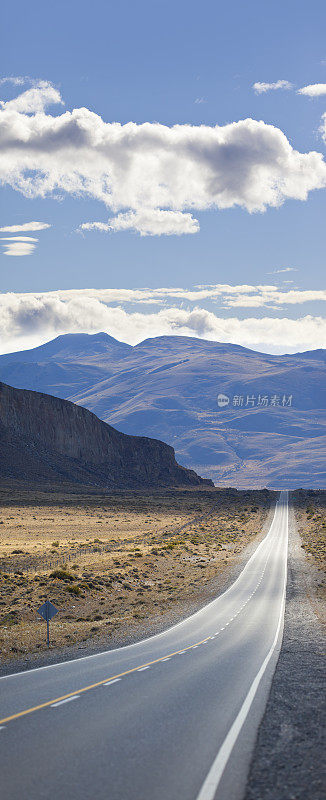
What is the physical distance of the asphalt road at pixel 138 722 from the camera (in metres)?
9.37

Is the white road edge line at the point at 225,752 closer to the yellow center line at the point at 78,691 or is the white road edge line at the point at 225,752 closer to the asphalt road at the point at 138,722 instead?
the asphalt road at the point at 138,722

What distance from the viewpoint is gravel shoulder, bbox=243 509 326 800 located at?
9.42 meters

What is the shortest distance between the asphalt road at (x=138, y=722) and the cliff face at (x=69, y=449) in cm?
11956

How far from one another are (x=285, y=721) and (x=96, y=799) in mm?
5572

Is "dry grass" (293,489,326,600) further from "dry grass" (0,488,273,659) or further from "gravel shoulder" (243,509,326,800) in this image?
"gravel shoulder" (243,509,326,800)

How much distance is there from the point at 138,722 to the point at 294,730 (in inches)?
116

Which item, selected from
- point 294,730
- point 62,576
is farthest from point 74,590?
point 294,730

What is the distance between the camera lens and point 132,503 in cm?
12681

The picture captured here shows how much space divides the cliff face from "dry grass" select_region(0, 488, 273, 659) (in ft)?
74.6

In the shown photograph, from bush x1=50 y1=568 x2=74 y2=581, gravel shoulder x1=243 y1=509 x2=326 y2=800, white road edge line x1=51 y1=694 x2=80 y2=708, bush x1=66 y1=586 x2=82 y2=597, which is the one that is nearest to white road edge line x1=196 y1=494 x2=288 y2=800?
gravel shoulder x1=243 y1=509 x2=326 y2=800

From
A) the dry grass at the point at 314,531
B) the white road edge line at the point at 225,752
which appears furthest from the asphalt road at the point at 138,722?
the dry grass at the point at 314,531

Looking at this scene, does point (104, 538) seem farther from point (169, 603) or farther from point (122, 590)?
point (169, 603)

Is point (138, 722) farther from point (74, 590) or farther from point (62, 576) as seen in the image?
point (62, 576)

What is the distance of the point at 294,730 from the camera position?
12.4 m
